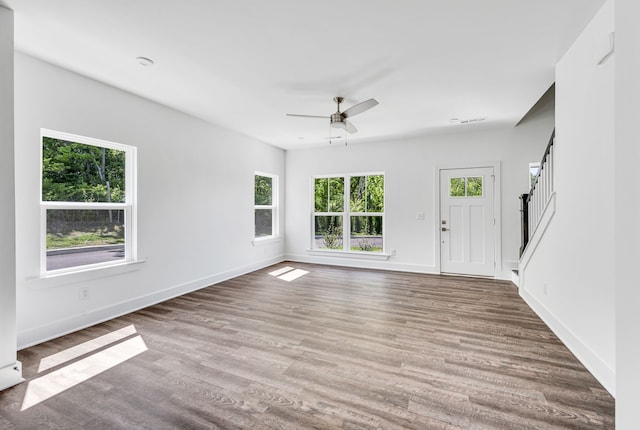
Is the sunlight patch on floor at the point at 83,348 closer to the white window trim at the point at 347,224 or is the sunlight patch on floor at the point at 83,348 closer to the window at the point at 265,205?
the window at the point at 265,205

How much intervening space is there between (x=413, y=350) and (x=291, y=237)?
15.1 feet

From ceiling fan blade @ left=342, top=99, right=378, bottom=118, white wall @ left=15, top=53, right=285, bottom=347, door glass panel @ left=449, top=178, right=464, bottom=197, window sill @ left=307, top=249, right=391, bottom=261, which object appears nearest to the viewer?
white wall @ left=15, top=53, right=285, bottom=347

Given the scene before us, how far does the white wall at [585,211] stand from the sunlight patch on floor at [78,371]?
370cm

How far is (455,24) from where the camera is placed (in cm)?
225

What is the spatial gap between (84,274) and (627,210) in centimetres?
413

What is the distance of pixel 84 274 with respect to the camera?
3.08 meters

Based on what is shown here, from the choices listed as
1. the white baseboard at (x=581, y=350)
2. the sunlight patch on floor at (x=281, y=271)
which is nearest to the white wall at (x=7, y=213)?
the sunlight patch on floor at (x=281, y=271)

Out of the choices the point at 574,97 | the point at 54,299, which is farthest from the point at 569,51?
the point at 54,299

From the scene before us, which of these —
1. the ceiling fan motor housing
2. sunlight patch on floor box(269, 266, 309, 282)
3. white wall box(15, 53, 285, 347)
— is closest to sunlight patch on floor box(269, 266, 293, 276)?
sunlight patch on floor box(269, 266, 309, 282)

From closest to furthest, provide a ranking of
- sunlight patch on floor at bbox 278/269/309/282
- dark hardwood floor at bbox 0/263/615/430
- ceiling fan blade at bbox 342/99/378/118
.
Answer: dark hardwood floor at bbox 0/263/615/430 < ceiling fan blade at bbox 342/99/378/118 < sunlight patch on floor at bbox 278/269/309/282

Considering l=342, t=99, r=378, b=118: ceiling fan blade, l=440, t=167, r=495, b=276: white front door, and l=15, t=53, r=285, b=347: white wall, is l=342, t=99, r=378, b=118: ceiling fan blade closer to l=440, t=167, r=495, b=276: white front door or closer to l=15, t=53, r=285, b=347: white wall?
l=15, t=53, r=285, b=347: white wall

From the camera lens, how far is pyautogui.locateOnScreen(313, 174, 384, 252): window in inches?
244

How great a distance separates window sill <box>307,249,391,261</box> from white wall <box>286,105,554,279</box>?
9 centimetres

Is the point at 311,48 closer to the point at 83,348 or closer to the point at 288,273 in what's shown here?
the point at 83,348
